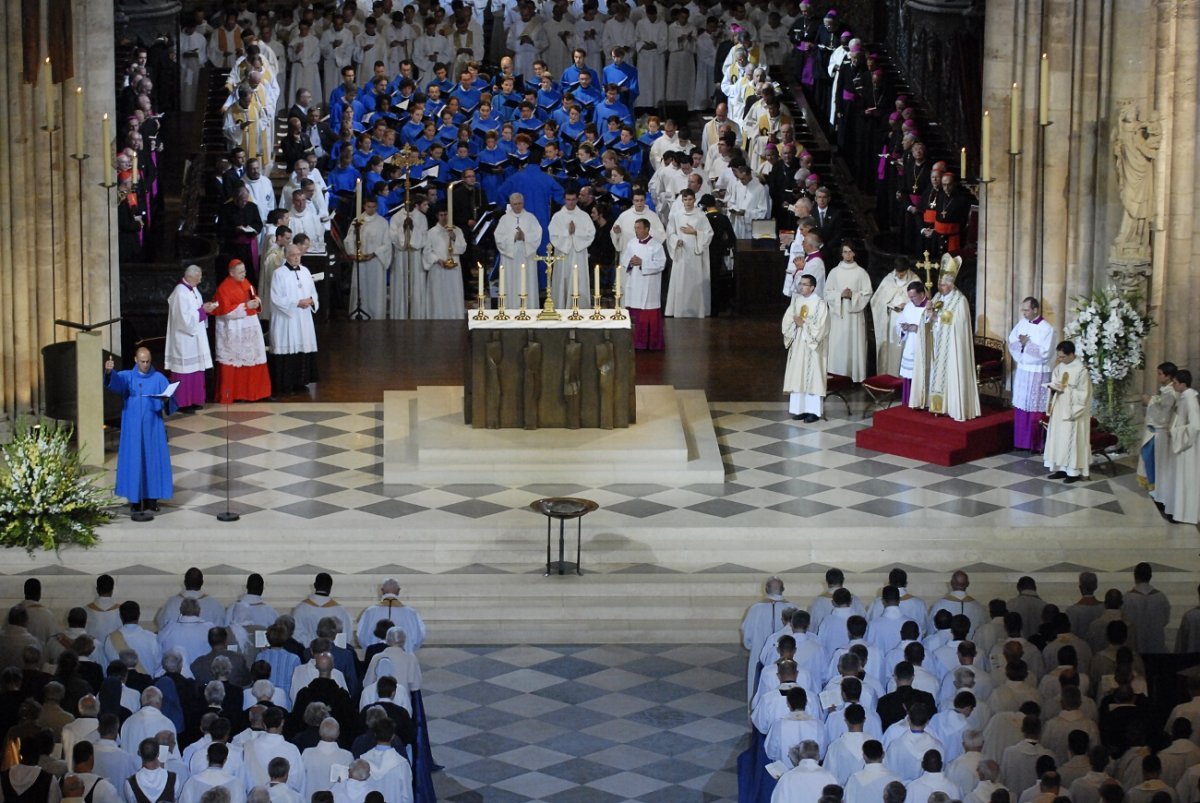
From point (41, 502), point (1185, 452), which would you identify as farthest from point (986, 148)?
point (41, 502)

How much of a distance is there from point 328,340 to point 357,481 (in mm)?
5523

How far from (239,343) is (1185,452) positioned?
902 centimetres

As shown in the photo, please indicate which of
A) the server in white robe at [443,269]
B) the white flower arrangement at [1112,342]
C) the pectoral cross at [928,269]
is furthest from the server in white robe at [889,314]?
the server in white robe at [443,269]

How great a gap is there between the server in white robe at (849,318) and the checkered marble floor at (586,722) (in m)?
6.28

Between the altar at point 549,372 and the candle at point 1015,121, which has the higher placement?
the candle at point 1015,121

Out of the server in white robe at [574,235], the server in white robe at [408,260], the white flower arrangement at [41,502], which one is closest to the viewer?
the white flower arrangement at [41,502]

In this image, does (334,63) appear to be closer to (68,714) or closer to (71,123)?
(71,123)

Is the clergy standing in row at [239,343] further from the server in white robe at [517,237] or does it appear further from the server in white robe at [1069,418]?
the server in white robe at [1069,418]

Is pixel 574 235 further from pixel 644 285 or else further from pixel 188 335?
pixel 188 335

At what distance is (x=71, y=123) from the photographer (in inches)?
845

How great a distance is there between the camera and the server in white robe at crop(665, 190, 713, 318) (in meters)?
26.7

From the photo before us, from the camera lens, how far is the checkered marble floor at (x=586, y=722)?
606 inches

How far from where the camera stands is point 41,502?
18.8 meters

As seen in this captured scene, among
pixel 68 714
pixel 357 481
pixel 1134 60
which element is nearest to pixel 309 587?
pixel 357 481
